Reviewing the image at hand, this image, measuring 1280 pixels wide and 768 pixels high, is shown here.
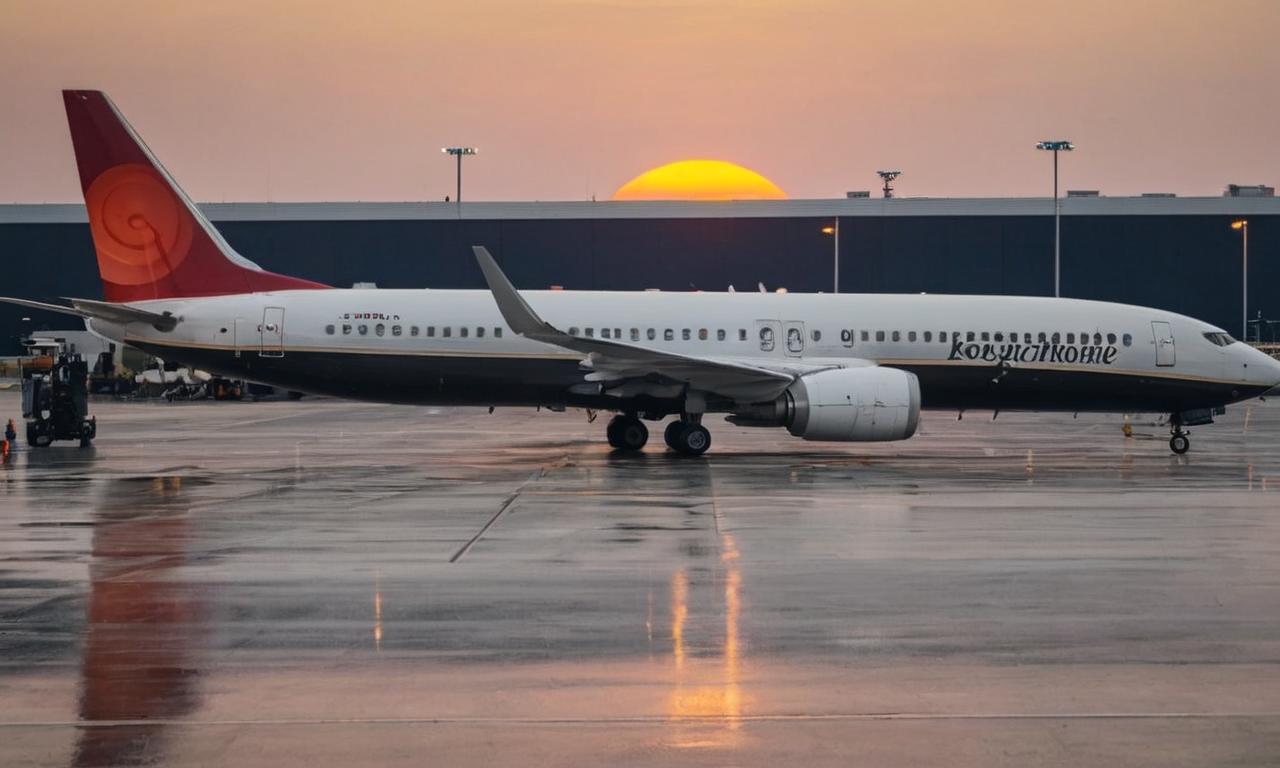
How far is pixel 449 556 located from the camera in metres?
14.8

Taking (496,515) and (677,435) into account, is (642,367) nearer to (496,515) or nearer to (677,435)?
(677,435)

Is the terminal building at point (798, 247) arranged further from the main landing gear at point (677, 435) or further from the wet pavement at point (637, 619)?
the wet pavement at point (637, 619)

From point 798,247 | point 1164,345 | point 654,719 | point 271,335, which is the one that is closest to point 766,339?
point 1164,345

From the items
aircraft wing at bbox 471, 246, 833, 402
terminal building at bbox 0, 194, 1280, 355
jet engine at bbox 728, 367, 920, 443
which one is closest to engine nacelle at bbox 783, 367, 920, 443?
jet engine at bbox 728, 367, 920, 443

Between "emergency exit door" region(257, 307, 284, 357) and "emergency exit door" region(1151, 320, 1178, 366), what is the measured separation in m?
17.1

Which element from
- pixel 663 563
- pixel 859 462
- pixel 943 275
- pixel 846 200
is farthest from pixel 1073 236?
pixel 663 563

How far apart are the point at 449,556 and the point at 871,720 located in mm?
7124

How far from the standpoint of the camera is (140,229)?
96.7 feet

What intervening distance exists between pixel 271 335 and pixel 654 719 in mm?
21729

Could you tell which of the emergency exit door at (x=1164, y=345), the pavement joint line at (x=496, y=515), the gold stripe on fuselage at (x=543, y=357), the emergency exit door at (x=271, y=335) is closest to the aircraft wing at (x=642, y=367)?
the gold stripe on fuselage at (x=543, y=357)

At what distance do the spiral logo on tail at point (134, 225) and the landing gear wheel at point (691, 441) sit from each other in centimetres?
1052

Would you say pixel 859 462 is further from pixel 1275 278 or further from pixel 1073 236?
pixel 1275 278

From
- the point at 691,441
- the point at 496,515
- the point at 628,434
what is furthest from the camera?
the point at 628,434

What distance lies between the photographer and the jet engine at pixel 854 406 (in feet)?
85.1
